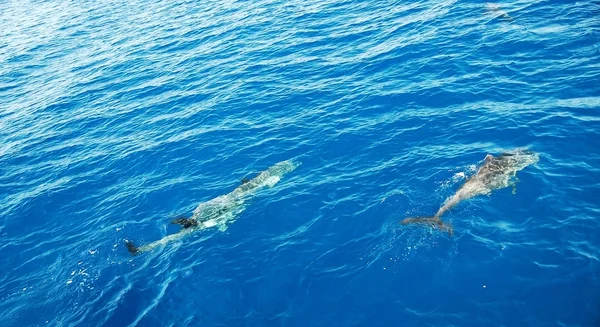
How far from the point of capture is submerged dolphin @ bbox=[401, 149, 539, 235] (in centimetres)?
1614

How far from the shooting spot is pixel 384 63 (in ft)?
90.2

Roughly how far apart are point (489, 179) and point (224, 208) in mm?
11305

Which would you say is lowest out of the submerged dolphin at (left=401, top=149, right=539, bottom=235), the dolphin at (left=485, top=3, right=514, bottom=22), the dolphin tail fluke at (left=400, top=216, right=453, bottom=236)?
the dolphin tail fluke at (left=400, top=216, right=453, bottom=236)

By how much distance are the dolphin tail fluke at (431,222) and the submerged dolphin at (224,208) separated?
6.78 m

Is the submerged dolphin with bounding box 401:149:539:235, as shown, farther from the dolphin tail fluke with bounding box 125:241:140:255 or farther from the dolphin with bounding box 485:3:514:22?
the dolphin with bounding box 485:3:514:22

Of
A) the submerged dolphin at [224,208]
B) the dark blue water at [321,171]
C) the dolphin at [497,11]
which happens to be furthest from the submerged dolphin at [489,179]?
the dolphin at [497,11]

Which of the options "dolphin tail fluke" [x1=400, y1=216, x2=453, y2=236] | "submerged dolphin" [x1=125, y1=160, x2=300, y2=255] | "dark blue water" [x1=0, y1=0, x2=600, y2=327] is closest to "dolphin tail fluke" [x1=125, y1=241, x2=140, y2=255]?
"submerged dolphin" [x1=125, y1=160, x2=300, y2=255]

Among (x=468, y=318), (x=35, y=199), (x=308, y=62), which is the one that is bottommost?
(x=468, y=318)

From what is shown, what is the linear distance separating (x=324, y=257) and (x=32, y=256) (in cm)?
1318

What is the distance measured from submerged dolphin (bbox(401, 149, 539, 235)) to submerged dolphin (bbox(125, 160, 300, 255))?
704 centimetres

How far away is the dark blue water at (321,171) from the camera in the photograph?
47.4 ft

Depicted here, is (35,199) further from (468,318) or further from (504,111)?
(504,111)

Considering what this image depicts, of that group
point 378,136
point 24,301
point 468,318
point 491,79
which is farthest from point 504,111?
point 24,301

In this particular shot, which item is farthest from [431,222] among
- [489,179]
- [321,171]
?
[321,171]
